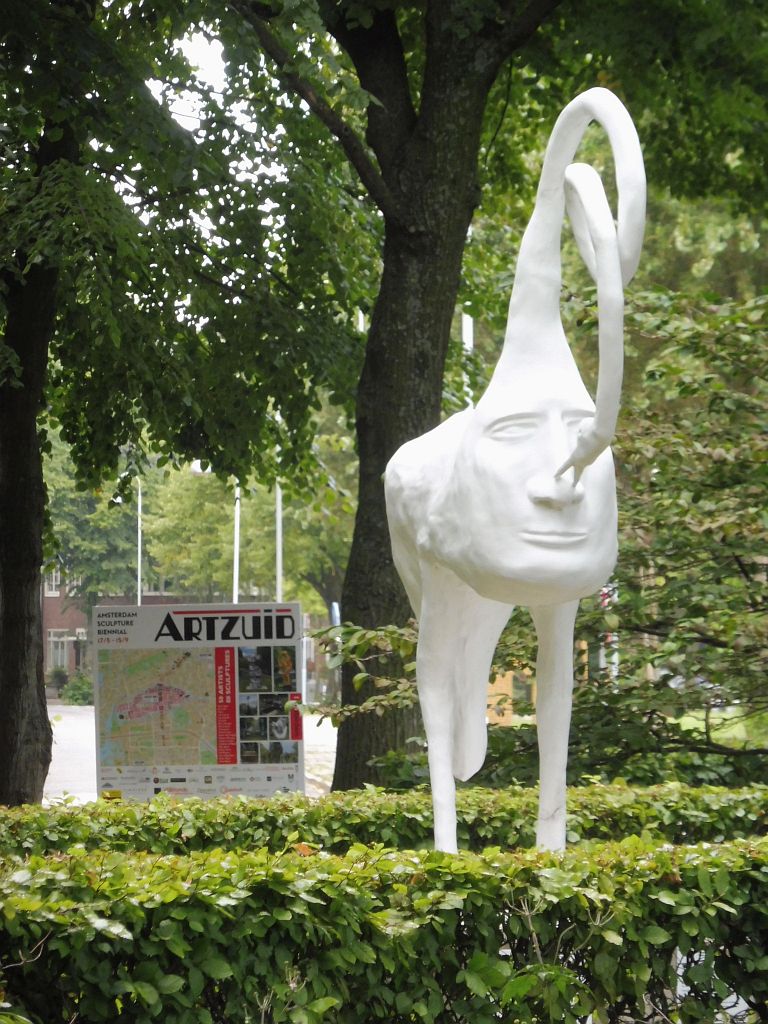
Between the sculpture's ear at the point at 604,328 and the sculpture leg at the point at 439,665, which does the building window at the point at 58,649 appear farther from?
the sculpture's ear at the point at 604,328

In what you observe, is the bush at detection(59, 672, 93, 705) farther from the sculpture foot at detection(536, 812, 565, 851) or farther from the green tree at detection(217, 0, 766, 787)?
the sculpture foot at detection(536, 812, 565, 851)

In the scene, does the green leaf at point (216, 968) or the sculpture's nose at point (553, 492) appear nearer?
the green leaf at point (216, 968)

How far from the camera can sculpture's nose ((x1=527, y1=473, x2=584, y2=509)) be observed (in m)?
5.23

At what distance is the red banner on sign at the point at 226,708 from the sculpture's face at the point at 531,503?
5.08 m

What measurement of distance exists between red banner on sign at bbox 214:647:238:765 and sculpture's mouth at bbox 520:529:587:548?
5444 millimetres

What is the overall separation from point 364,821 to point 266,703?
3.32m

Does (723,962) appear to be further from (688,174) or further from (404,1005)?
(688,174)

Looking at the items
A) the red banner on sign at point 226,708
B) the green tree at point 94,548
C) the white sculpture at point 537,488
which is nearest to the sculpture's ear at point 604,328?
the white sculpture at point 537,488

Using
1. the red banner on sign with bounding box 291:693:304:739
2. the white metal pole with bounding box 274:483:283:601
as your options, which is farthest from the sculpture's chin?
the white metal pole with bounding box 274:483:283:601

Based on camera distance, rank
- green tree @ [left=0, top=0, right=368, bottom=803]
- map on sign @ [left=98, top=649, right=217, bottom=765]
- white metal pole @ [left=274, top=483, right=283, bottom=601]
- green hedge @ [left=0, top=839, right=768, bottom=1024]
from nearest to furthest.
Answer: green hedge @ [left=0, top=839, right=768, bottom=1024], green tree @ [left=0, top=0, right=368, bottom=803], map on sign @ [left=98, top=649, right=217, bottom=765], white metal pole @ [left=274, top=483, right=283, bottom=601]

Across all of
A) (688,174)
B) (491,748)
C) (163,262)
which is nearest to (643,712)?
(491,748)

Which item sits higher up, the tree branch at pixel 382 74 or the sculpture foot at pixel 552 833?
the tree branch at pixel 382 74

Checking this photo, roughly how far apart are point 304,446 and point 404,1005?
30.8 feet

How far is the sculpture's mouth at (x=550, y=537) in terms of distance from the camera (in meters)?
5.25
